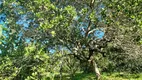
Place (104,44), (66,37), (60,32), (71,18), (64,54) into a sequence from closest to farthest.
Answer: (71,18) → (60,32) → (66,37) → (64,54) → (104,44)

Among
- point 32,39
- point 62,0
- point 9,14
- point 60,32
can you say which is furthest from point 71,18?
point 9,14

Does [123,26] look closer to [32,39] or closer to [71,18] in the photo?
[71,18]

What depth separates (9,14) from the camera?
22.3m

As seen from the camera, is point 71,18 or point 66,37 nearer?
point 71,18

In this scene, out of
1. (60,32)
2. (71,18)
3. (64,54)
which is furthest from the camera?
(64,54)

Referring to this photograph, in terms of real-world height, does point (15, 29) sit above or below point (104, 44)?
above

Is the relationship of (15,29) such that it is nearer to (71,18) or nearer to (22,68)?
(22,68)

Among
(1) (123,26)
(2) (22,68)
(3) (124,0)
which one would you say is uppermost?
(3) (124,0)

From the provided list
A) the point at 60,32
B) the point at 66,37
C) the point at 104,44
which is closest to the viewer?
the point at 60,32

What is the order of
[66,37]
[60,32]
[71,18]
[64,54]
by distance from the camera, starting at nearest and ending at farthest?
[71,18] → [60,32] → [66,37] → [64,54]

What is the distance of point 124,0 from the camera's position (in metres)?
18.3

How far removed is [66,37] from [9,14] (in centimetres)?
481

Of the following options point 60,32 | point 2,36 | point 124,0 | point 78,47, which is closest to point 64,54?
point 78,47

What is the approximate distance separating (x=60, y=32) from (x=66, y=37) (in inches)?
54.0
